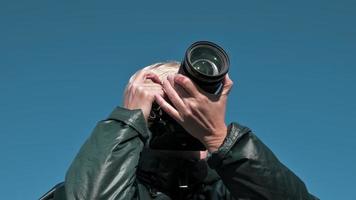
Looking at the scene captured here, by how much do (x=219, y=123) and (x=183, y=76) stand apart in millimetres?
358

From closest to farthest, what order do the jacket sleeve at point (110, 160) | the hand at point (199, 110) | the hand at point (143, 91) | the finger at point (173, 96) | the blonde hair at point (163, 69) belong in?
the jacket sleeve at point (110, 160)
the hand at point (199, 110)
the finger at point (173, 96)
the hand at point (143, 91)
the blonde hair at point (163, 69)

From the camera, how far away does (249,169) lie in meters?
3.62

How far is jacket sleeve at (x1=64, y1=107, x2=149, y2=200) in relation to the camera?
141 inches

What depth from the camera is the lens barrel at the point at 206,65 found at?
12.6 feet

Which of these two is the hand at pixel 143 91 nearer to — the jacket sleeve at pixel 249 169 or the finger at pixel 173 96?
the finger at pixel 173 96

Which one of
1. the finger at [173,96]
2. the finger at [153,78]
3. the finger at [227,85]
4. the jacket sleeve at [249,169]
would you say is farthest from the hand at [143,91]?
the jacket sleeve at [249,169]

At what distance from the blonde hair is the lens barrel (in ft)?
1.30

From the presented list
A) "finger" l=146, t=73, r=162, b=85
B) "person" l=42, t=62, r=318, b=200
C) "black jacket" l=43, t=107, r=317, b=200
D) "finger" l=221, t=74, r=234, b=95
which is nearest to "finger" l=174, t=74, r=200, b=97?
"person" l=42, t=62, r=318, b=200

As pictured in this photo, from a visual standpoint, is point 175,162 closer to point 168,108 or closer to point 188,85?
point 168,108

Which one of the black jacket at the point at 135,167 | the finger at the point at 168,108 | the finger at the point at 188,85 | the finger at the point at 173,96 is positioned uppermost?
the finger at the point at 188,85

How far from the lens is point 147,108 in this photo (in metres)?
4.02

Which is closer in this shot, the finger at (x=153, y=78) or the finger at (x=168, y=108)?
the finger at (x=168, y=108)

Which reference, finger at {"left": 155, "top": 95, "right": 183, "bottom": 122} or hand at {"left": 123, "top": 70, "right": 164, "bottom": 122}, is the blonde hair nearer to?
hand at {"left": 123, "top": 70, "right": 164, "bottom": 122}

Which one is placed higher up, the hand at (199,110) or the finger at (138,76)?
the finger at (138,76)
